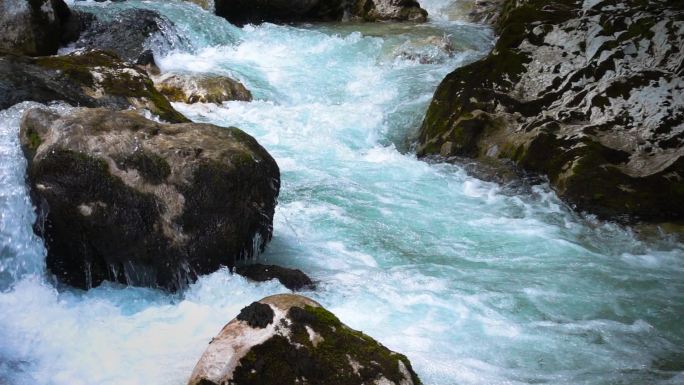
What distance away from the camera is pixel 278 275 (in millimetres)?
5867

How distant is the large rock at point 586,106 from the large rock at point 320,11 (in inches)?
359

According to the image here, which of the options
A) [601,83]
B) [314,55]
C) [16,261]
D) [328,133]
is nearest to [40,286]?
[16,261]

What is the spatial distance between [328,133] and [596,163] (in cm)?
440

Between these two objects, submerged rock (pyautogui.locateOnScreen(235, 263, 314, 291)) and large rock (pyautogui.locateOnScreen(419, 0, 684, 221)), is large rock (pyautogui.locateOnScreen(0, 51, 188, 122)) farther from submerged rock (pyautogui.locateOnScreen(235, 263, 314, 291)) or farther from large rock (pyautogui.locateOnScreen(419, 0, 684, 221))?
large rock (pyautogui.locateOnScreen(419, 0, 684, 221))

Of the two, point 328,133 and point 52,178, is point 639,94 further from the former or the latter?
point 52,178

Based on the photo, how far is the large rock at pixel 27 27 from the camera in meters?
11.8

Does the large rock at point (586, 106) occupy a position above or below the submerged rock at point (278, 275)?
above

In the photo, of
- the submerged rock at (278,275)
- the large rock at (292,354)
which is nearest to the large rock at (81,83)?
the submerged rock at (278,275)

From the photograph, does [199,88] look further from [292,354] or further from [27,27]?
[292,354]

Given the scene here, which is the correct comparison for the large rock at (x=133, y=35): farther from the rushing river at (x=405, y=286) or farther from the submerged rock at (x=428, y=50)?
the submerged rock at (x=428, y=50)

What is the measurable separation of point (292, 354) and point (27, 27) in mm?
10494

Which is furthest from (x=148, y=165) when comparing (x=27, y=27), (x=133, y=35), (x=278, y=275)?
(x=133, y=35)

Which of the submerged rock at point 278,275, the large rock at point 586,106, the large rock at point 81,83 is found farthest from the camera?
the large rock at point 586,106

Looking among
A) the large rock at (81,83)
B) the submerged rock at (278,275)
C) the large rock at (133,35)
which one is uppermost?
the large rock at (81,83)
